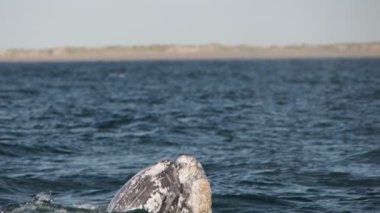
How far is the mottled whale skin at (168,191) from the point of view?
10.3 m

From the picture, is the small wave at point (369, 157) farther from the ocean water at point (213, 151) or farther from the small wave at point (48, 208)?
the small wave at point (48, 208)

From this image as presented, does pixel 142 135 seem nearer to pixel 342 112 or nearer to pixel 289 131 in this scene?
pixel 289 131

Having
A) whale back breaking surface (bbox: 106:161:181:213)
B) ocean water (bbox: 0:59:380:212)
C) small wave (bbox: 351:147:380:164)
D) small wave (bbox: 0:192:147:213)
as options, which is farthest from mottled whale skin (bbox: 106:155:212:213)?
small wave (bbox: 351:147:380:164)

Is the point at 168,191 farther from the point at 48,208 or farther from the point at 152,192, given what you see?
the point at 48,208

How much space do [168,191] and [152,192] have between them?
220mm

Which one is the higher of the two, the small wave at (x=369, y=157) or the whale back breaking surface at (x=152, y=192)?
the whale back breaking surface at (x=152, y=192)

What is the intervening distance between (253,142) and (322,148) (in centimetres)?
206

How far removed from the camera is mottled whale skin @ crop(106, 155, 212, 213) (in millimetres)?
10258

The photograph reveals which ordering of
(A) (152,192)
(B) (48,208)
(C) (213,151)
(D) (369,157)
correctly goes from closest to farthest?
(A) (152,192) < (B) (48,208) < (D) (369,157) < (C) (213,151)

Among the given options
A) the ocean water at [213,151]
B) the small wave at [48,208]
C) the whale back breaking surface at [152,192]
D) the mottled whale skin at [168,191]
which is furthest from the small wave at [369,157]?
the whale back breaking surface at [152,192]

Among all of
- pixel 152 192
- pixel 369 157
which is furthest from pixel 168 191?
pixel 369 157

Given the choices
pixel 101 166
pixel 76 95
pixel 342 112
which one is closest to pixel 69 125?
pixel 101 166

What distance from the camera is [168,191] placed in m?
10.4

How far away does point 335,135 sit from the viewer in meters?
21.4
